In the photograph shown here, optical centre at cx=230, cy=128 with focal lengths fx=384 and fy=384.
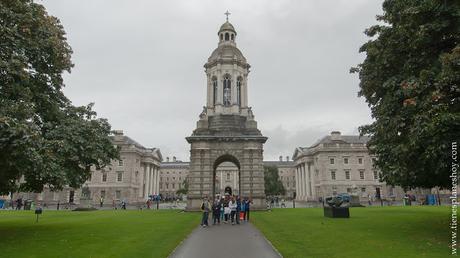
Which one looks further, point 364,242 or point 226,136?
point 226,136

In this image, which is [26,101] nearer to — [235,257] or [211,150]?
[235,257]

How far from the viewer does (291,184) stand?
14612 centimetres

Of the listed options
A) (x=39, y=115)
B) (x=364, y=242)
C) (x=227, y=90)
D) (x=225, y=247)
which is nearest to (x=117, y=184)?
(x=227, y=90)

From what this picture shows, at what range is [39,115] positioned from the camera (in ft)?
64.3

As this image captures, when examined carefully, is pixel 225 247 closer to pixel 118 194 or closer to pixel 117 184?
pixel 118 194

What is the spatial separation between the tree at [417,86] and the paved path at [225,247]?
21.2 ft

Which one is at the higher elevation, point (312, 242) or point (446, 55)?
point (446, 55)

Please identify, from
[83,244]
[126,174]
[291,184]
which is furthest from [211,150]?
[291,184]

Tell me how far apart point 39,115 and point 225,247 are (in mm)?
11946

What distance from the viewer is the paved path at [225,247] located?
41.9 ft

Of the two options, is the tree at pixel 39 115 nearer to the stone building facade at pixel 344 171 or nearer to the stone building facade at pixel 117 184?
the stone building facade at pixel 117 184

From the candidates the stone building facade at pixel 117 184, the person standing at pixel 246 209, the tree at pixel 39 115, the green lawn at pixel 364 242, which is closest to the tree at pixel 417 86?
the green lawn at pixel 364 242

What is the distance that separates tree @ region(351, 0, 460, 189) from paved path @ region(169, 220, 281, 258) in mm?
6473

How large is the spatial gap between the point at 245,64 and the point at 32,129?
108ft
